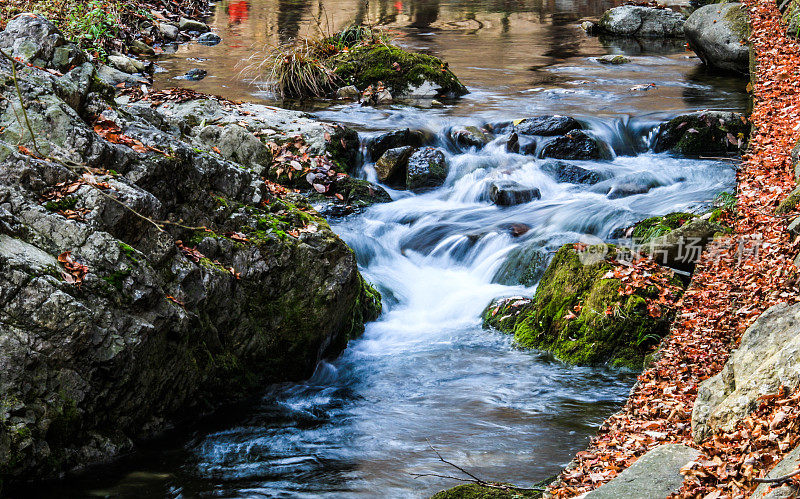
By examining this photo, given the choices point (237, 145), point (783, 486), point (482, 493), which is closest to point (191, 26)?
point (237, 145)

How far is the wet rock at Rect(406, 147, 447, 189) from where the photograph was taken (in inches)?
423

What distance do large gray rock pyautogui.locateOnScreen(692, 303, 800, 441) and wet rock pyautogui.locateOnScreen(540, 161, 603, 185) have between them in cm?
672

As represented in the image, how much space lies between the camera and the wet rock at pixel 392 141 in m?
11.1

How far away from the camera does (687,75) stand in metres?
15.6

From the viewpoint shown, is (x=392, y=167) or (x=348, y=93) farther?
(x=348, y=93)

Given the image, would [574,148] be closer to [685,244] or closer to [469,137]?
[469,137]

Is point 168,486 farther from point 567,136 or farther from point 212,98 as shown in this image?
point 567,136

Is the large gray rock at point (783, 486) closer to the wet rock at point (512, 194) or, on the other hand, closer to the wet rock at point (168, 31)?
the wet rock at point (512, 194)

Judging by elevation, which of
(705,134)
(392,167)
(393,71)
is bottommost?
(392,167)

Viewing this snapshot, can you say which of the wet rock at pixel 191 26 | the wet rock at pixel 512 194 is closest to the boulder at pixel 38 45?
the wet rock at pixel 512 194

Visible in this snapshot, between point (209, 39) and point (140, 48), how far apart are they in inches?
115

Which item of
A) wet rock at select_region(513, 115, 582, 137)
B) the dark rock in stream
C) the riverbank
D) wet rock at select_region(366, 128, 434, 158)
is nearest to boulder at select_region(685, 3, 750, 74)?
wet rock at select_region(513, 115, 582, 137)

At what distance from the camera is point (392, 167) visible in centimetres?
1077

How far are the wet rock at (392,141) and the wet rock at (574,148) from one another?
2046 millimetres
